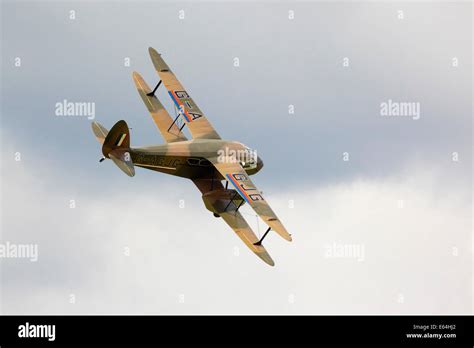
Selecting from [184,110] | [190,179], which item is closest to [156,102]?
[184,110]

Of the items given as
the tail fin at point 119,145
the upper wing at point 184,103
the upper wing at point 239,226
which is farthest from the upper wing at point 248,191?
the tail fin at point 119,145

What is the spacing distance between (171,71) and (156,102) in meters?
2.05

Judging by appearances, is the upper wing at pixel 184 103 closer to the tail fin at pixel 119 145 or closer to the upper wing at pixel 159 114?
the upper wing at pixel 159 114

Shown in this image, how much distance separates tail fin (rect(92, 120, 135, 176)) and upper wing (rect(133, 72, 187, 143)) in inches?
183

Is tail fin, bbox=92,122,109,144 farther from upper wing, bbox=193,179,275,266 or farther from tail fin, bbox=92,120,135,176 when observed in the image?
upper wing, bbox=193,179,275,266

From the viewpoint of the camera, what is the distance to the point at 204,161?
50938mm

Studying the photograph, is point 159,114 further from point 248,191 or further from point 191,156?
point 248,191

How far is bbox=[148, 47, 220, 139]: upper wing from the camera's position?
5328 centimetres

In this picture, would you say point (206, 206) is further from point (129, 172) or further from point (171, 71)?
point (171, 71)

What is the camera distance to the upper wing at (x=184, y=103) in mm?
53281

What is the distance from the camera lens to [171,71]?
56250 mm

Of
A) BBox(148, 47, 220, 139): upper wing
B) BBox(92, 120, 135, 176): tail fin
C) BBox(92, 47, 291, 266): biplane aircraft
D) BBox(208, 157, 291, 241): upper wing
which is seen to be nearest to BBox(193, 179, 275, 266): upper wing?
BBox(92, 47, 291, 266): biplane aircraft
